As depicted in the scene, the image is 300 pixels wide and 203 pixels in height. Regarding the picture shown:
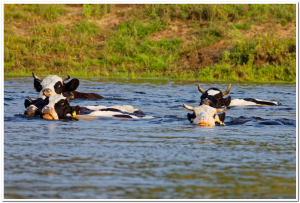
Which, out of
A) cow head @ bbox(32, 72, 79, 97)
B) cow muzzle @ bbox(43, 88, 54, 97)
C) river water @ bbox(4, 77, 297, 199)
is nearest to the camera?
river water @ bbox(4, 77, 297, 199)

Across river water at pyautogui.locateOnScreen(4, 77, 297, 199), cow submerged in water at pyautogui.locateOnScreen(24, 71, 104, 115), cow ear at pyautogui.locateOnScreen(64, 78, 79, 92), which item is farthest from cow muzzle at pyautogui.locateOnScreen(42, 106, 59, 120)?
cow ear at pyautogui.locateOnScreen(64, 78, 79, 92)

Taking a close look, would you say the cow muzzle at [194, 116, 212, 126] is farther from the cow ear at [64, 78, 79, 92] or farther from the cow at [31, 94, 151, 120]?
the cow ear at [64, 78, 79, 92]

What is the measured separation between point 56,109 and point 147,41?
17.4 m

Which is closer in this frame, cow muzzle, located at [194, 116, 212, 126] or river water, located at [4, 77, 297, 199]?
river water, located at [4, 77, 297, 199]

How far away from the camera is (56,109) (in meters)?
10.2

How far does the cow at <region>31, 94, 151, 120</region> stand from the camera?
10.1 m

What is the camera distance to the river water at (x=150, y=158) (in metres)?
5.15

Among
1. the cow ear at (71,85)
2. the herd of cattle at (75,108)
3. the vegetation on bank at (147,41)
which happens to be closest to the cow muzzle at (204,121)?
the herd of cattle at (75,108)

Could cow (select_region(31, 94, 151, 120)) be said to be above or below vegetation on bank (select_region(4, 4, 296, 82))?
below

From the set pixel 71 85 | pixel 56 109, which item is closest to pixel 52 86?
pixel 71 85

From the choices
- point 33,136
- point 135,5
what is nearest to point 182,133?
point 33,136

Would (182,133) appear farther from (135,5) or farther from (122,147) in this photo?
(135,5)

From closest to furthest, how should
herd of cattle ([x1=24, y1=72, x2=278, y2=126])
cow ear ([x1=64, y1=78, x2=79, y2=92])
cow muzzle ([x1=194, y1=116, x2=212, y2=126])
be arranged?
cow muzzle ([x1=194, y1=116, x2=212, y2=126]) → herd of cattle ([x1=24, y1=72, x2=278, y2=126]) → cow ear ([x1=64, y1=78, x2=79, y2=92])

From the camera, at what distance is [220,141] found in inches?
317
